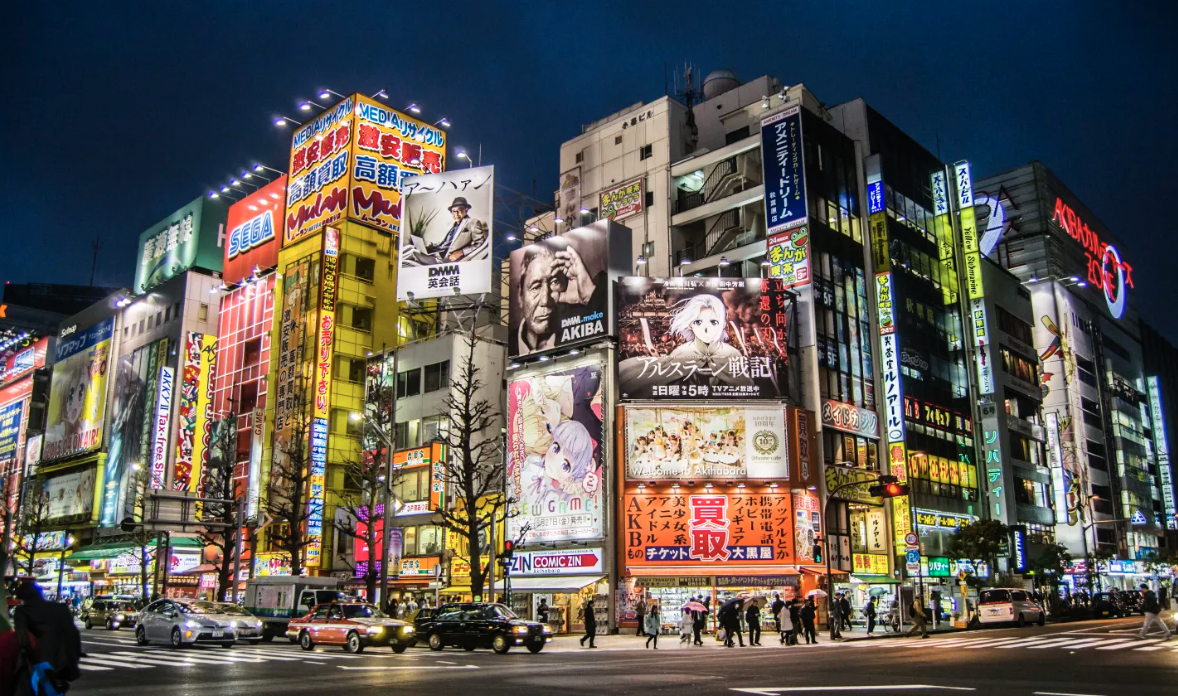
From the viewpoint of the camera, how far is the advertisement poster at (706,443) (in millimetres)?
43281

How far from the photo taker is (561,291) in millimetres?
49031

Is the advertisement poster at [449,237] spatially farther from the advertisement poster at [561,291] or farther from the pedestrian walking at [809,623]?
the pedestrian walking at [809,623]

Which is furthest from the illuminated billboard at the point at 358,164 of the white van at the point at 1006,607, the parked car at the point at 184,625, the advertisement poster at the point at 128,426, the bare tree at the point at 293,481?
the white van at the point at 1006,607

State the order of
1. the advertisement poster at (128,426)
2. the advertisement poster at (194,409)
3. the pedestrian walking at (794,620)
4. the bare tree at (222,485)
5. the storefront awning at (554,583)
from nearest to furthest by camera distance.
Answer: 1. the pedestrian walking at (794,620)
2. the storefront awning at (554,583)
3. the bare tree at (222,485)
4. the advertisement poster at (194,409)
5. the advertisement poster at (128,426)

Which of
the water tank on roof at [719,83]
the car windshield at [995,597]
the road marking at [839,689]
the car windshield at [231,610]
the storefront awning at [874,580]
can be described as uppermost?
the water tank on roof at [719,83]

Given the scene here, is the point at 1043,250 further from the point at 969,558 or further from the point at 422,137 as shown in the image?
the point at 422,137

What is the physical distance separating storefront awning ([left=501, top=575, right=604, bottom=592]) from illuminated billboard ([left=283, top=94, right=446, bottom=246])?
28437mm

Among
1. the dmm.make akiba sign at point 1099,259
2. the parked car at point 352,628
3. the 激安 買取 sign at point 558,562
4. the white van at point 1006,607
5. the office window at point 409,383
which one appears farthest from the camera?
the dmm.make akiba sign at point 1099,259

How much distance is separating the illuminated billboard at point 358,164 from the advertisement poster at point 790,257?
2596cm

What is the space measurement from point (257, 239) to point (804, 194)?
145 feet

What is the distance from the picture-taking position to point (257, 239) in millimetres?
72438

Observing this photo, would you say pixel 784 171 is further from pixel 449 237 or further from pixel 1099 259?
pixel 1099 259

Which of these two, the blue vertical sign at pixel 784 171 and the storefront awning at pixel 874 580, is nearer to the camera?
the storefront awning at pixel 874 580

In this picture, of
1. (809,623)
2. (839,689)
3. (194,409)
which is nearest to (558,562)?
(809,623)
